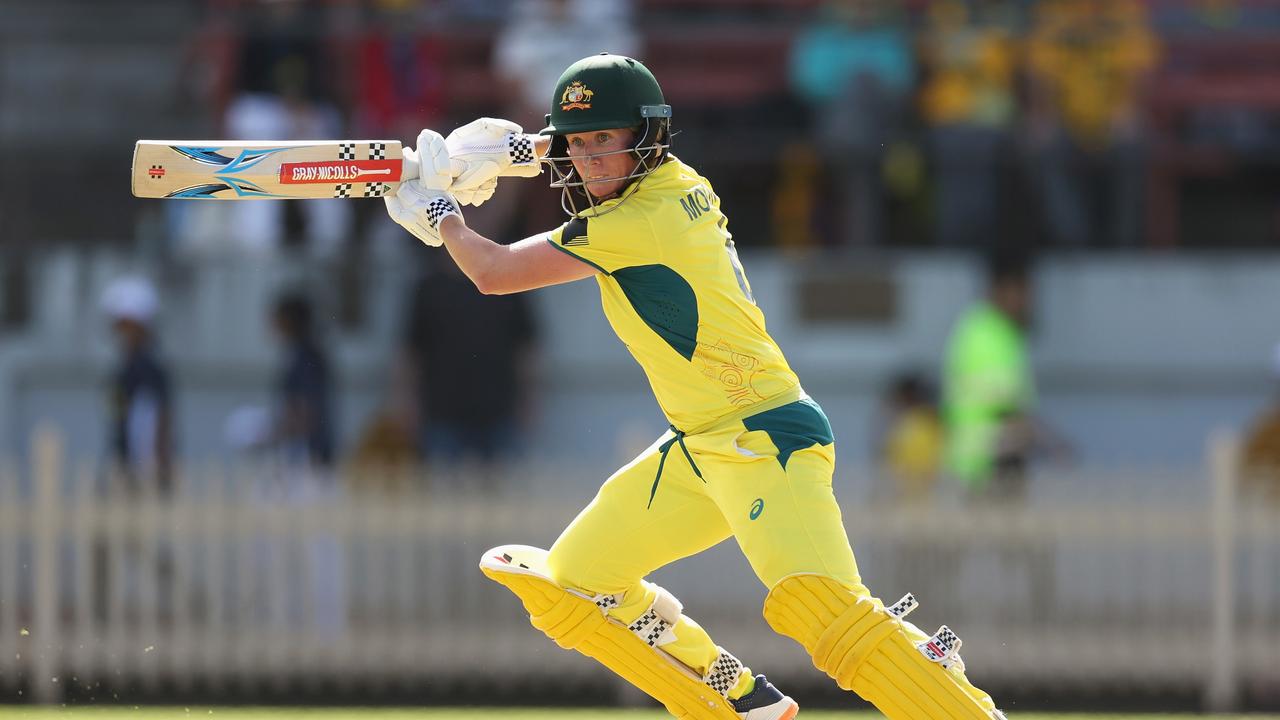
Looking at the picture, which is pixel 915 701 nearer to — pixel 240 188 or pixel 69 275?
pixel 240 188

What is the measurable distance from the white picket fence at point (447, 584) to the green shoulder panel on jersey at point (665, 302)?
4.10 metres

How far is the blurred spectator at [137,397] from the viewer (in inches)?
380

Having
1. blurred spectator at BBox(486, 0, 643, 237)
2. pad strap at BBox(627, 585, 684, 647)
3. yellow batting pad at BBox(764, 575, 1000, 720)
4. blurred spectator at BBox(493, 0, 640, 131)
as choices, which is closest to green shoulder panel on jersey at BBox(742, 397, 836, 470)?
yellow batting pad at BBox(764, 575, 1000, 720)

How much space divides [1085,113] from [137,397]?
5350 mm

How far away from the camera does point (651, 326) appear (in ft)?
16.9

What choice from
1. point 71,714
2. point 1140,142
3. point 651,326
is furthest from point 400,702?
point 1140,142

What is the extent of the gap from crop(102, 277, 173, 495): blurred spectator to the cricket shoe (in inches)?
184

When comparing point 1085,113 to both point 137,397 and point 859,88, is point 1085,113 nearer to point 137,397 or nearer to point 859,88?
point 859,88

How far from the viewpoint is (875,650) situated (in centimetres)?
496

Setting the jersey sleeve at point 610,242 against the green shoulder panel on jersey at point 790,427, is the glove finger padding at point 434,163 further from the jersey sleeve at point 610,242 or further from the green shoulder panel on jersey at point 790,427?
the green shoulder panel on jersey at point 790,427

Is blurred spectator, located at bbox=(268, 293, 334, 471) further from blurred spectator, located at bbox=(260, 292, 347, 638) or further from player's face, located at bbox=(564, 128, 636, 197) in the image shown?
player's face, located at bbox=(564, 128, 636, 197)

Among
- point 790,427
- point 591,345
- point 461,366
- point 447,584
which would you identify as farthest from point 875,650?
point 591,345

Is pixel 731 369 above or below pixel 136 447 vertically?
below

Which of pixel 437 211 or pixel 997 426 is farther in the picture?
pixel 997 426
